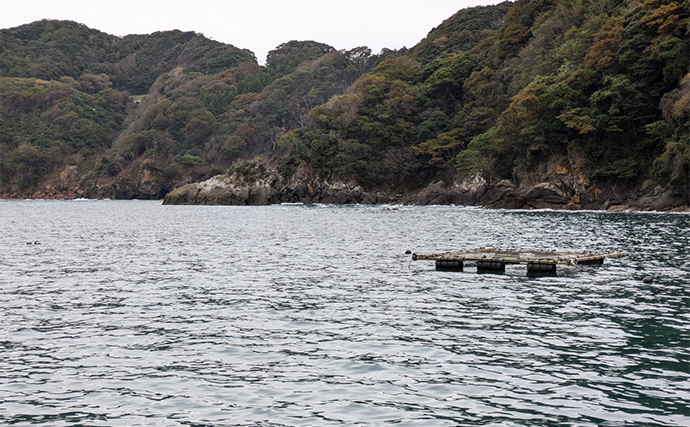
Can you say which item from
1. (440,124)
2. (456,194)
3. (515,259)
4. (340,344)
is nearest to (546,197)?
(456,194)

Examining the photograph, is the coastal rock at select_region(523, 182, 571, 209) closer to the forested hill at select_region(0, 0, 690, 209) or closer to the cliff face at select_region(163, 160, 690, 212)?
the cliff face at select_region(163, 160, 690, 212)

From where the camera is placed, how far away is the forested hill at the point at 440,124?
74125 mm

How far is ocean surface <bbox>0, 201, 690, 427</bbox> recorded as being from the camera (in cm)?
1041

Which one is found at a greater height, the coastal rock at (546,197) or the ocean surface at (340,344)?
the coastal rock at (546,197)

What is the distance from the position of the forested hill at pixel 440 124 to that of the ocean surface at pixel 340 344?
48955 millimetres

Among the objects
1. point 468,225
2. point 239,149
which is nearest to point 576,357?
point 468,225

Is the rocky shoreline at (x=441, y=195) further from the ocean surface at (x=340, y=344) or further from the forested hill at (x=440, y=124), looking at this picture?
the ocean surface at (x=340, y=344)

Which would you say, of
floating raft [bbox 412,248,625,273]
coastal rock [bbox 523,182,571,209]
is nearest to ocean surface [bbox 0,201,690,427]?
floating raft [bbox 412,248,625,273]

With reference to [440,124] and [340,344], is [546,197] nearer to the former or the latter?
[440,124]

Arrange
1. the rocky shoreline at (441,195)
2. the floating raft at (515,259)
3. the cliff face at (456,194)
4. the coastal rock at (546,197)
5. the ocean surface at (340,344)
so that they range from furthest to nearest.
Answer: the coastal rock at (546,197) → the cliff face at (456,194) → the rocky shoreline at (441,195) → the floating raft at (515,259) → the ocean surface at (340,344)

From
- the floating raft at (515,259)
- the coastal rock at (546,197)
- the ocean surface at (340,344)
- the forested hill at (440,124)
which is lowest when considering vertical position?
the ocean surface at (340,344)

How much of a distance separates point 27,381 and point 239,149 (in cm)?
15029

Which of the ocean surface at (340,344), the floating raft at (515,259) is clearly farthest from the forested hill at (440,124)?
the ocean surface at (340,344)

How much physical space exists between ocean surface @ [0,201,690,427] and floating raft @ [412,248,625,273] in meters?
0.60
